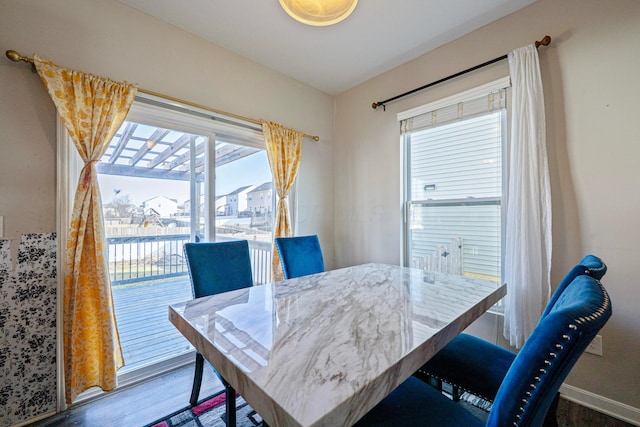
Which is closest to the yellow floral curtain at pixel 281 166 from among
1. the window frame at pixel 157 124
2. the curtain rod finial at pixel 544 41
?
the window frame at pixel 157 124

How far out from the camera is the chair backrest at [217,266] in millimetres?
1587

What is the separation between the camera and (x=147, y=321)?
2102mm

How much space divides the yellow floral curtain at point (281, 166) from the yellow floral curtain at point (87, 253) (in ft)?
4.22

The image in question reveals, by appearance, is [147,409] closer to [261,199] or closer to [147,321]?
[147,321]

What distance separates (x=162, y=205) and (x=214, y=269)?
0.91 m

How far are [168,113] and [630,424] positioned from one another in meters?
3.64

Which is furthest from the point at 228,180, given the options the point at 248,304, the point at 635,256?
the point at 635,256

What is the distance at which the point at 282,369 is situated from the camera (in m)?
0.69

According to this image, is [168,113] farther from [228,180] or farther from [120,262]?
[120,262]

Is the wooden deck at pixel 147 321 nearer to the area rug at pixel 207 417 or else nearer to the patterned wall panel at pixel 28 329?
the patterned wall panel at pixel 28 329

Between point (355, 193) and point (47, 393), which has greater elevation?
point (355, 193)

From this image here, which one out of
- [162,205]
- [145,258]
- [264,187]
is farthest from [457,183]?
[145,258]

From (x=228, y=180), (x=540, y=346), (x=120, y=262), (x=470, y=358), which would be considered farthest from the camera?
(x=228, y=180)

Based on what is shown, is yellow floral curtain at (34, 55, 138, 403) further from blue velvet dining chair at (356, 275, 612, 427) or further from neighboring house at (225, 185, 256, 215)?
blue velvet dining chair at (356, 275, 612, 427)
